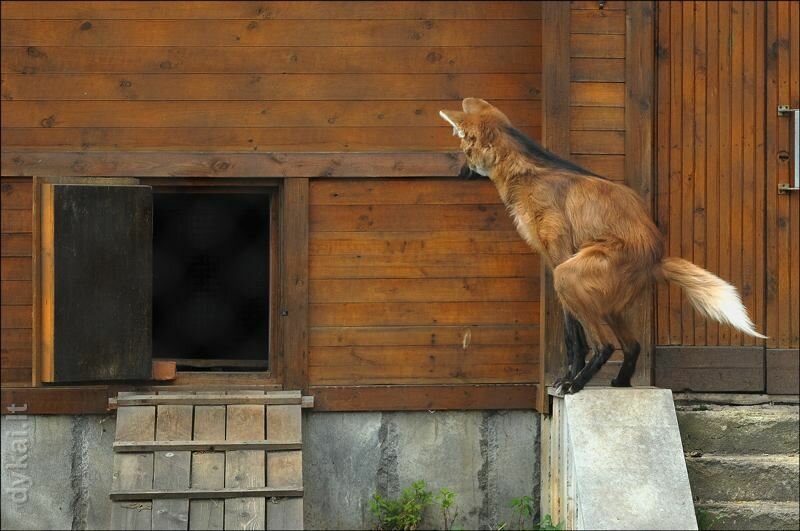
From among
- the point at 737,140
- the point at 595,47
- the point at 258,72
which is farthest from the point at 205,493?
the point at 737,140

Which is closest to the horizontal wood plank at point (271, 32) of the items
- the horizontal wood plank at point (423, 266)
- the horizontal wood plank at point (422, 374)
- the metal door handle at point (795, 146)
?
the horizontal wood plank at point (423, 266)

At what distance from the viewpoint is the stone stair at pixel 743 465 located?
5.16 metres

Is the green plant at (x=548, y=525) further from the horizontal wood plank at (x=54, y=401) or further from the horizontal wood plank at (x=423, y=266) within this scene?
the horizontal wood plank at (x=54, y=401)

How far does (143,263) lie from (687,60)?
307 centimetres

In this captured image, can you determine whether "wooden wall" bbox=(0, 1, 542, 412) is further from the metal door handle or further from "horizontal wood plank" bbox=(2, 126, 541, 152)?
the metal door handle

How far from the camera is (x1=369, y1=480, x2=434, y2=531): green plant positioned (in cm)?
557

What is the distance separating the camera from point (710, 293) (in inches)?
190

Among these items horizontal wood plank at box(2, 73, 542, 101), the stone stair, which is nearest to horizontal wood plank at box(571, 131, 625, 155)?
horizontal wood plank at box(2, 73, 542, 101)

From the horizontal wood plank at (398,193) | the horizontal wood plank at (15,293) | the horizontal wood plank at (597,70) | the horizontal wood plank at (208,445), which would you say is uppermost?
the horizontal wood plank at (597,70)

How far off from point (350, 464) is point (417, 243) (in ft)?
4.01

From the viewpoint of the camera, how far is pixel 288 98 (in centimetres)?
576

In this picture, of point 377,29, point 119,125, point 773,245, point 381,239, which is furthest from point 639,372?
point 119,125

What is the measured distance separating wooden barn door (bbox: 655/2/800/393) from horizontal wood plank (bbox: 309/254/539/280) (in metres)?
0.80

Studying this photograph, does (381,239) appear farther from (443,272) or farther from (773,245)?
(773,245)
